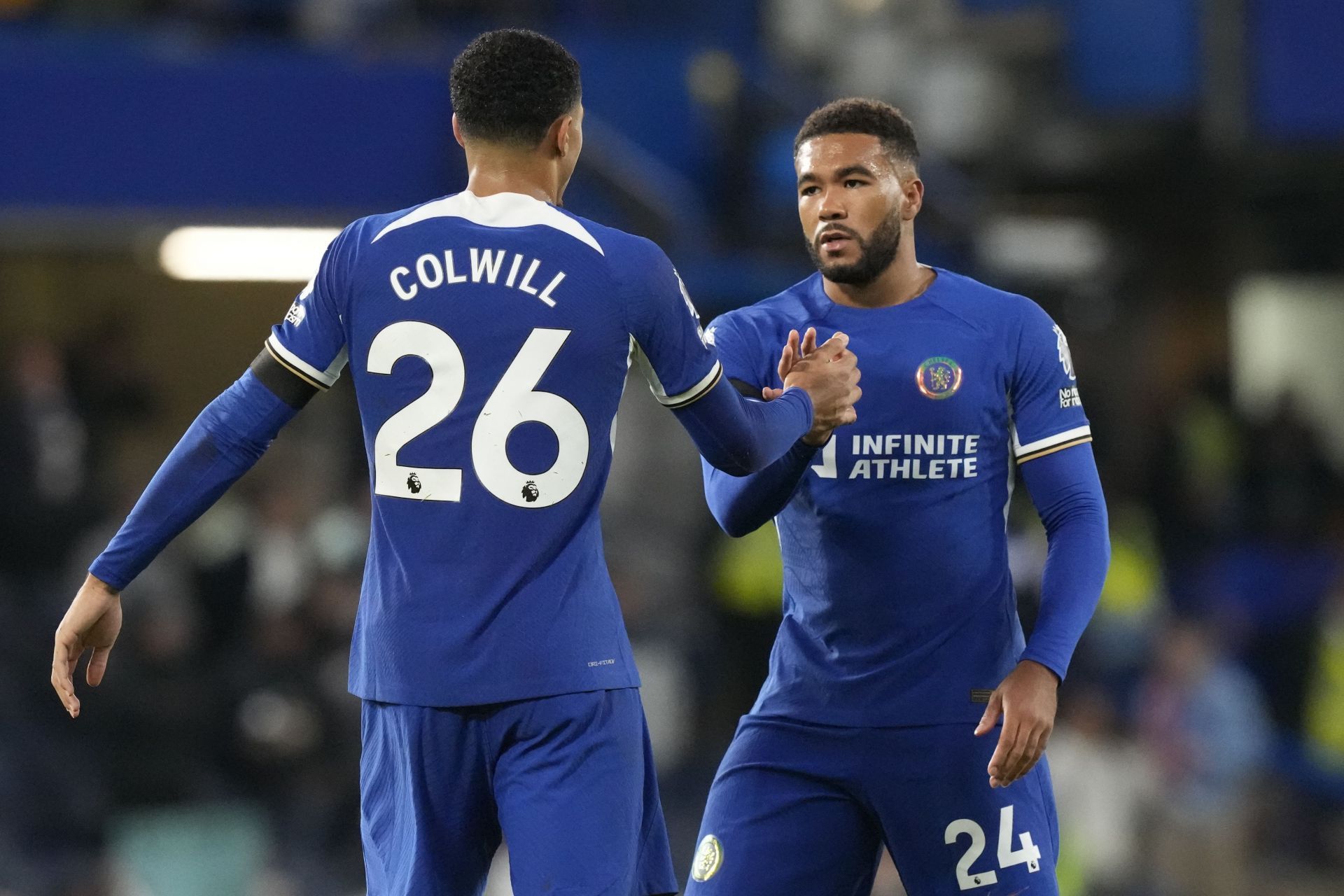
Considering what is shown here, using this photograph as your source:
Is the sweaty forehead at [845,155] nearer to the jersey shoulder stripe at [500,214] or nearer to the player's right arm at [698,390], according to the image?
the player's right arm at [698,390]

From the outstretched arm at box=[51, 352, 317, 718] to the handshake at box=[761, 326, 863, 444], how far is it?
1.01 metres

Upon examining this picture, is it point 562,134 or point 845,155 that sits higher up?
point 845,155

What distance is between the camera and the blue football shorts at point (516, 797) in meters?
3.47

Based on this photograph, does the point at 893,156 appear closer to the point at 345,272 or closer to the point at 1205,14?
the point at 345,272

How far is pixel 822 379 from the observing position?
4004 mm

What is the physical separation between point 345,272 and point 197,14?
826cm

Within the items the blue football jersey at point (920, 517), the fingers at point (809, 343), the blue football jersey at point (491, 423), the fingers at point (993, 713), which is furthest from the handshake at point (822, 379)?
the fingers at point (993, 713)

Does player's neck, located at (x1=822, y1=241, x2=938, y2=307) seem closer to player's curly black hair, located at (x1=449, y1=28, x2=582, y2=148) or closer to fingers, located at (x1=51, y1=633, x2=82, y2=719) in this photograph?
player's curly black hair, located at (x1=449, y1=28, x2=582, y2=148)

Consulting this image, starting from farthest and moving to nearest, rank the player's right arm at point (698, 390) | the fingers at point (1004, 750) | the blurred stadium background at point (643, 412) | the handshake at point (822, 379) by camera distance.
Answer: the blurred stadium background at point (643, 412)
the handshake at point (822, 379)
the fingers at point (1004, 750)
the player's right arm at point (698, 390)

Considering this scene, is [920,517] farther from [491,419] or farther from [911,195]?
[491,419]

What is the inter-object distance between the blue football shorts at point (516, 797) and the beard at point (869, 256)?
1.21 metres

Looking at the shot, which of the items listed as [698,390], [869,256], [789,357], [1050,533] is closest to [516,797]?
[698,390]

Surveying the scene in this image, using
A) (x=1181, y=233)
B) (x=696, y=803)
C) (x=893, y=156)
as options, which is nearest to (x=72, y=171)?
(x=696, y=803)

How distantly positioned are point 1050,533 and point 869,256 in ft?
2.43
